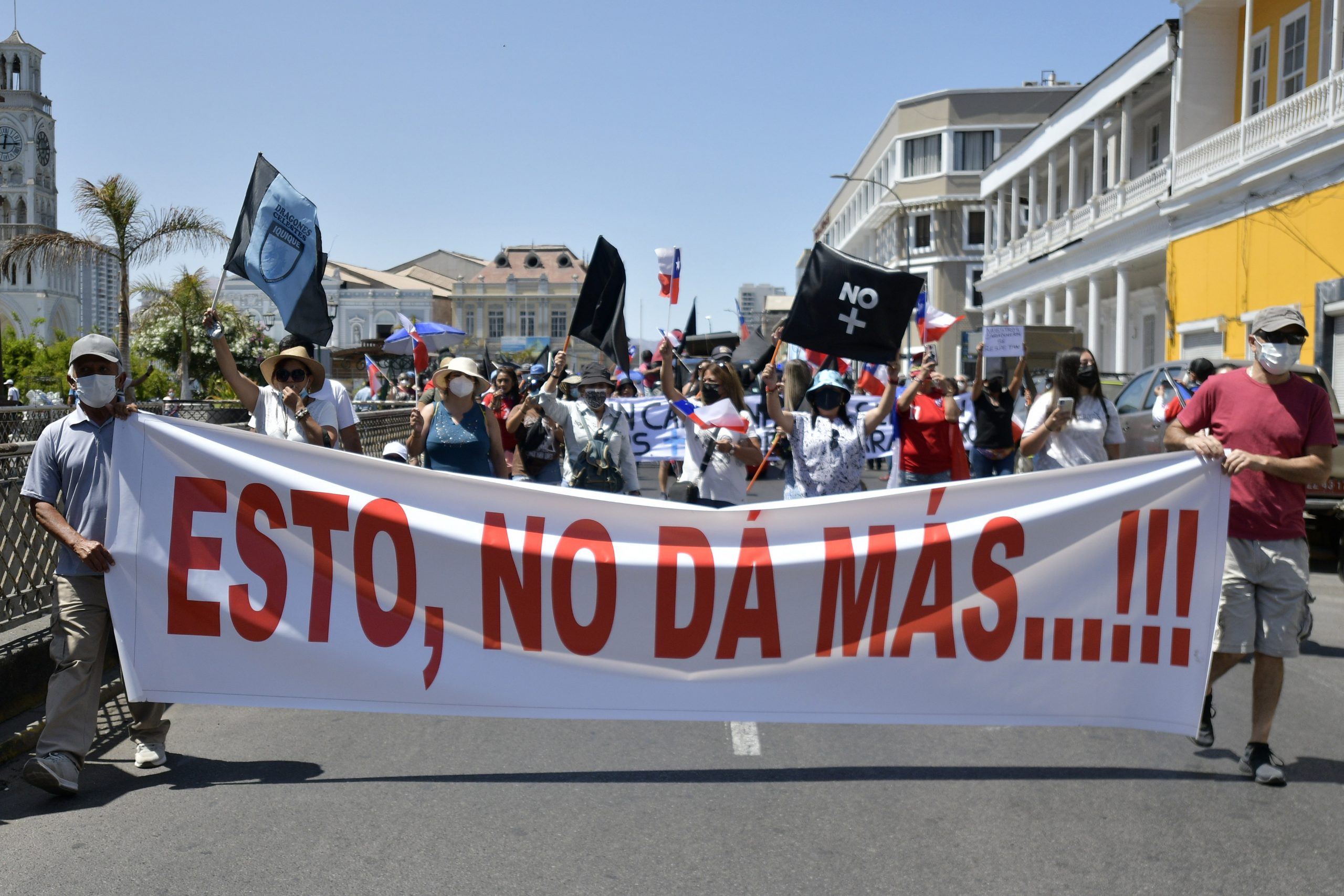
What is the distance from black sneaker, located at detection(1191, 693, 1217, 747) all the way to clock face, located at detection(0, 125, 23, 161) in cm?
14364

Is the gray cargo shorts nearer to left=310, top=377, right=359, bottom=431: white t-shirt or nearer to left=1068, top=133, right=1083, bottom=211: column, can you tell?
left=310, top=377, right=359, bottom=431: white t-shirt

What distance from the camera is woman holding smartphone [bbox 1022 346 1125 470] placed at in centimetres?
873

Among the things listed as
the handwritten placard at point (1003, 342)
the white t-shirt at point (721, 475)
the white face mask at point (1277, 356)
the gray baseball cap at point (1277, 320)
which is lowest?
the white t-shirt at point (721, 475)

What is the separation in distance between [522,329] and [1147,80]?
111708 mm

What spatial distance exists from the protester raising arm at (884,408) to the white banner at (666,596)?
182 centimetres

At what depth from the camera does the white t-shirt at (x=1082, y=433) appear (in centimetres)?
887

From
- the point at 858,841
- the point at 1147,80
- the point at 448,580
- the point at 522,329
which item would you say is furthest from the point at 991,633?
the point at 522,329

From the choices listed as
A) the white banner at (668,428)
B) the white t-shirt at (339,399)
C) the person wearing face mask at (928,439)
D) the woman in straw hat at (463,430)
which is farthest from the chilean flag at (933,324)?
the white t-shirt at (339,399)

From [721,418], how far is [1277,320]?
342 centimetres

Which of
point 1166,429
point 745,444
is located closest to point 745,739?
point 745,444

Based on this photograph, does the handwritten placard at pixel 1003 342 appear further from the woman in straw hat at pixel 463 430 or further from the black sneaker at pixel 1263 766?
the black sneaker at pixel 1263 766

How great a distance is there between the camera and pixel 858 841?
4676 millimetres

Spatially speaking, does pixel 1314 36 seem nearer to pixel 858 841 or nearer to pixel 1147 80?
pixel 1147 80

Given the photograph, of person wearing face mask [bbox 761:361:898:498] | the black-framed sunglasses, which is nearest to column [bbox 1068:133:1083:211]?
person wearing face mask [bbox 761:361:898:498]
